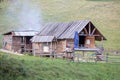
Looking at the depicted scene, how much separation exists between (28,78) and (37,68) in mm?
3572

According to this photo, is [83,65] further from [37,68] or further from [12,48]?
[12,48]

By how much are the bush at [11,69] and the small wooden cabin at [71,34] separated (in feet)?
62.5

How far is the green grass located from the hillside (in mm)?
46701

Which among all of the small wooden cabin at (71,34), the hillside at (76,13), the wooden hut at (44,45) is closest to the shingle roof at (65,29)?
the small wooden cabin at (71,34)

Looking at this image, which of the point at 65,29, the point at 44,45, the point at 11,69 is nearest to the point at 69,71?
the point at 11,69

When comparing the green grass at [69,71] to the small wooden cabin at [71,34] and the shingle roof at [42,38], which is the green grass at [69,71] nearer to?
the small wooden cabin at [71,34]

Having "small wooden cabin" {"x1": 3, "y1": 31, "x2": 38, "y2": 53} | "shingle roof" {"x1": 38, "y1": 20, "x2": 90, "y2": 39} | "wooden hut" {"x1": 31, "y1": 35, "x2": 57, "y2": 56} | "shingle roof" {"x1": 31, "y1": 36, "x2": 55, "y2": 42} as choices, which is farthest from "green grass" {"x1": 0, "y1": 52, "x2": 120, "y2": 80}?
"small wooden cabin" {"x1": 3, "y1": 31, "x2": 38, "y2": 53}

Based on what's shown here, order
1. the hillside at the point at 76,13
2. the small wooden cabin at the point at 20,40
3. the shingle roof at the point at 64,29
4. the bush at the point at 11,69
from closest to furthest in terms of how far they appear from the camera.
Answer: the bush at the point at 11,69 < the shingle roof at the point at 64,29 < the small wooden cabin at the point at 20,40 < the hillside at the point at 76,13

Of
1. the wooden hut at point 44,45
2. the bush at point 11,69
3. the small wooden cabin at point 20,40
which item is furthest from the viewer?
the small wooden cabin at point 20,40

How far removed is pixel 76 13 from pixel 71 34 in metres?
54.3

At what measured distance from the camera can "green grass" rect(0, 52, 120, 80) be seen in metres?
33.3

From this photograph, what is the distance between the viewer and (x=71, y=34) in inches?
2072

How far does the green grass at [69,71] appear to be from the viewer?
1310 inches

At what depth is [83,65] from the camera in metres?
40.2
